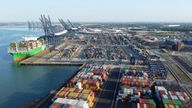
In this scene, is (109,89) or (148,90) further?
(109,89)

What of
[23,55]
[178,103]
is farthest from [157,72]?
[23,55]

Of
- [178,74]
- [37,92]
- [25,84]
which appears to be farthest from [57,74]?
[178,74]

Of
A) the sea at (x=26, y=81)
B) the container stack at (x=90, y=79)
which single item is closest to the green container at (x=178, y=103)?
the container stack at (x=90, y=79)

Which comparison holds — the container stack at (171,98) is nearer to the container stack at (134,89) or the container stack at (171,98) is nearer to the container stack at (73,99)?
the container stack at (134,89)

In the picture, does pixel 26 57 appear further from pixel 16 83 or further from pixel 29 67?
pixel 16 83

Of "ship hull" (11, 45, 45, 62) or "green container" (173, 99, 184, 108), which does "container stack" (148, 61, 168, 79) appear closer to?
"green container" (173, 99, 184, 108)

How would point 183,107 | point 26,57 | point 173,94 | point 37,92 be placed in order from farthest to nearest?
point 26,57, point 37,92, point 173,94, point 183,107

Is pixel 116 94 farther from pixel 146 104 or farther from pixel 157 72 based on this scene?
pixel 157 72
